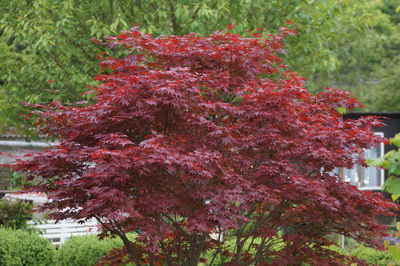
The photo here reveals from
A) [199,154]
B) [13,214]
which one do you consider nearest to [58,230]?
[13,214]

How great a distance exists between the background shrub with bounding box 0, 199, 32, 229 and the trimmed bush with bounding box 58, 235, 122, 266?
130 centimetres

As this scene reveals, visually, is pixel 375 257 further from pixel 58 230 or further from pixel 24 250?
pixel 58 230

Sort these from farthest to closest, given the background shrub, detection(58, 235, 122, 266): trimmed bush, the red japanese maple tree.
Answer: the background shrub < detection(58, 235, 122, 266): trimmed bush < the red japanese maple tree

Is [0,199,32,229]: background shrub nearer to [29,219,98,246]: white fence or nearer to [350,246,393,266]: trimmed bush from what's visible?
[29,219,98,246]: white fence

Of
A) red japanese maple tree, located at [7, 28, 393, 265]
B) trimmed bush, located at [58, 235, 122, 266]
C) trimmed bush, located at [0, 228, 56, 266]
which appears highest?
red japanese maple tree, located at [7, 28, 393, 265]

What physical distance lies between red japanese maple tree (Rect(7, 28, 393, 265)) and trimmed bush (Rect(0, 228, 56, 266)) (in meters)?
2.01

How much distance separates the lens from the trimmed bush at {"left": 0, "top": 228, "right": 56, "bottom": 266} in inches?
274

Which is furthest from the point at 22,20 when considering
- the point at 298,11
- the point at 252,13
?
the point at 298,11

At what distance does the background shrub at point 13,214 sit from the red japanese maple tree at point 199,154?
348cm

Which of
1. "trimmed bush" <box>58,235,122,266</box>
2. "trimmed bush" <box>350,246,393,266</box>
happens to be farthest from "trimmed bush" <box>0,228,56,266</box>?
"trimmed bush" <box>350,246,393,266</box>

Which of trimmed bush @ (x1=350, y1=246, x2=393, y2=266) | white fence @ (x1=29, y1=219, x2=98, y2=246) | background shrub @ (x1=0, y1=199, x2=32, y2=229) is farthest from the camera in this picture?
white fence @ (x1=29, y1=219, x2=98, y2=246)

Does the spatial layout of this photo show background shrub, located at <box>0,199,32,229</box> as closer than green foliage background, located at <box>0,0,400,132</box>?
Yes

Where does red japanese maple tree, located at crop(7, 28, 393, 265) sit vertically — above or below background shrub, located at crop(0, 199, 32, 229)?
above

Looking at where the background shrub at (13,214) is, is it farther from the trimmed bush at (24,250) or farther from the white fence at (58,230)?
the trimmed bush at (24,250)
